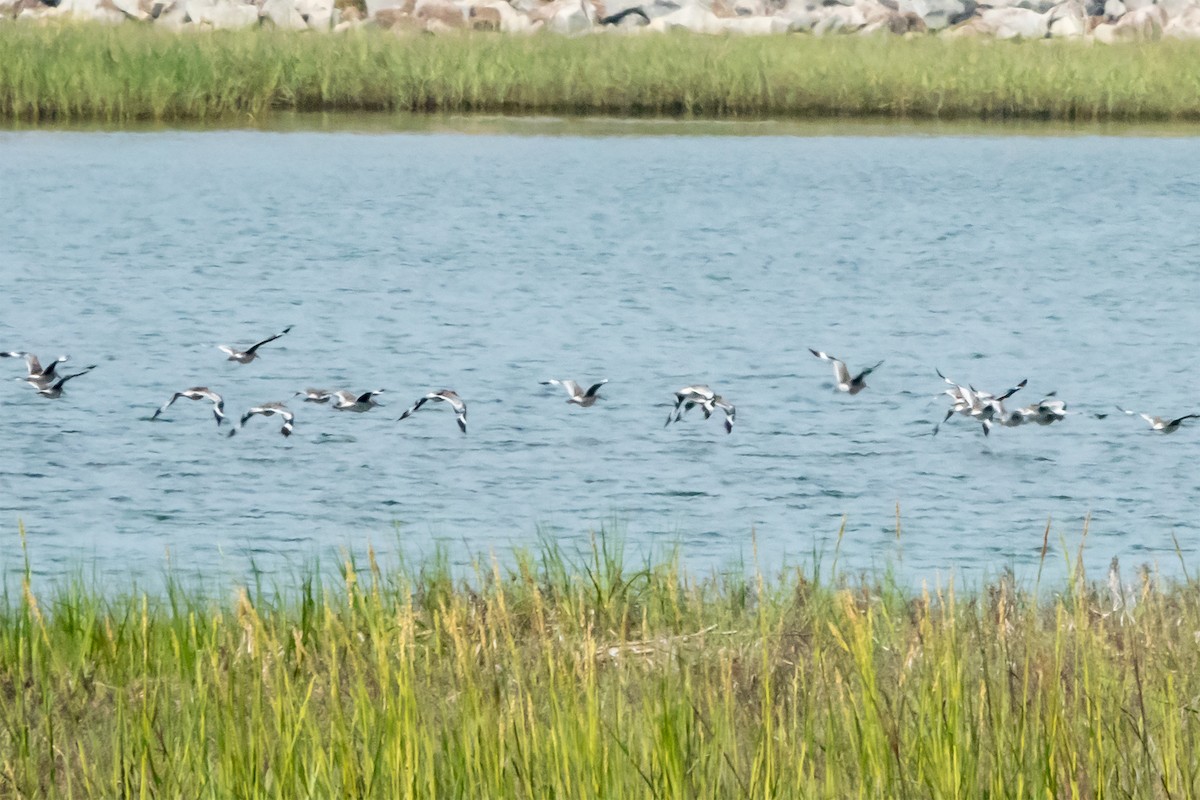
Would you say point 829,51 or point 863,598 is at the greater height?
point 829,51

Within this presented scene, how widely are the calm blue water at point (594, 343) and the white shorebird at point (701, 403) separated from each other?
0.46ft

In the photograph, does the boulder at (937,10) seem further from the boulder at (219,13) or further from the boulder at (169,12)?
the boulder at (169,12)

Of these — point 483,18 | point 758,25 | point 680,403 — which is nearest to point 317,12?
point 483,18

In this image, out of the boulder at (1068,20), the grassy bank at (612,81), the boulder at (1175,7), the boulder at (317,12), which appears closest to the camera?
the grassy bank at (612,81)

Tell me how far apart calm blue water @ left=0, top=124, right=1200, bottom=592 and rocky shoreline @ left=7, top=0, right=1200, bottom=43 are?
12644mm

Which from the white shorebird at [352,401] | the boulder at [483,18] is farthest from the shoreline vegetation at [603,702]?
the boulder at [483,18]

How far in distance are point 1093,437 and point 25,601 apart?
6.89 metres

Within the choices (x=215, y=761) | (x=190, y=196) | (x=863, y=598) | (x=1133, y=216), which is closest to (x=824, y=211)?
(x=1133, y=216)

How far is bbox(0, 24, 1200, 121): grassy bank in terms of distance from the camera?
90.9 ft

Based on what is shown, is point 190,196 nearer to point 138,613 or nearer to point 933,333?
point 933,333

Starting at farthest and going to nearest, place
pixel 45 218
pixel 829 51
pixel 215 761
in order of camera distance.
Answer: pixel 829 51, pixel 45 218, pixel 215 761

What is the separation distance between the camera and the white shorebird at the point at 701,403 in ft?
32.7

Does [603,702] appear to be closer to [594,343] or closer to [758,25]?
[594,343]

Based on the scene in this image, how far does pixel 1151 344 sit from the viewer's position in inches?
539
